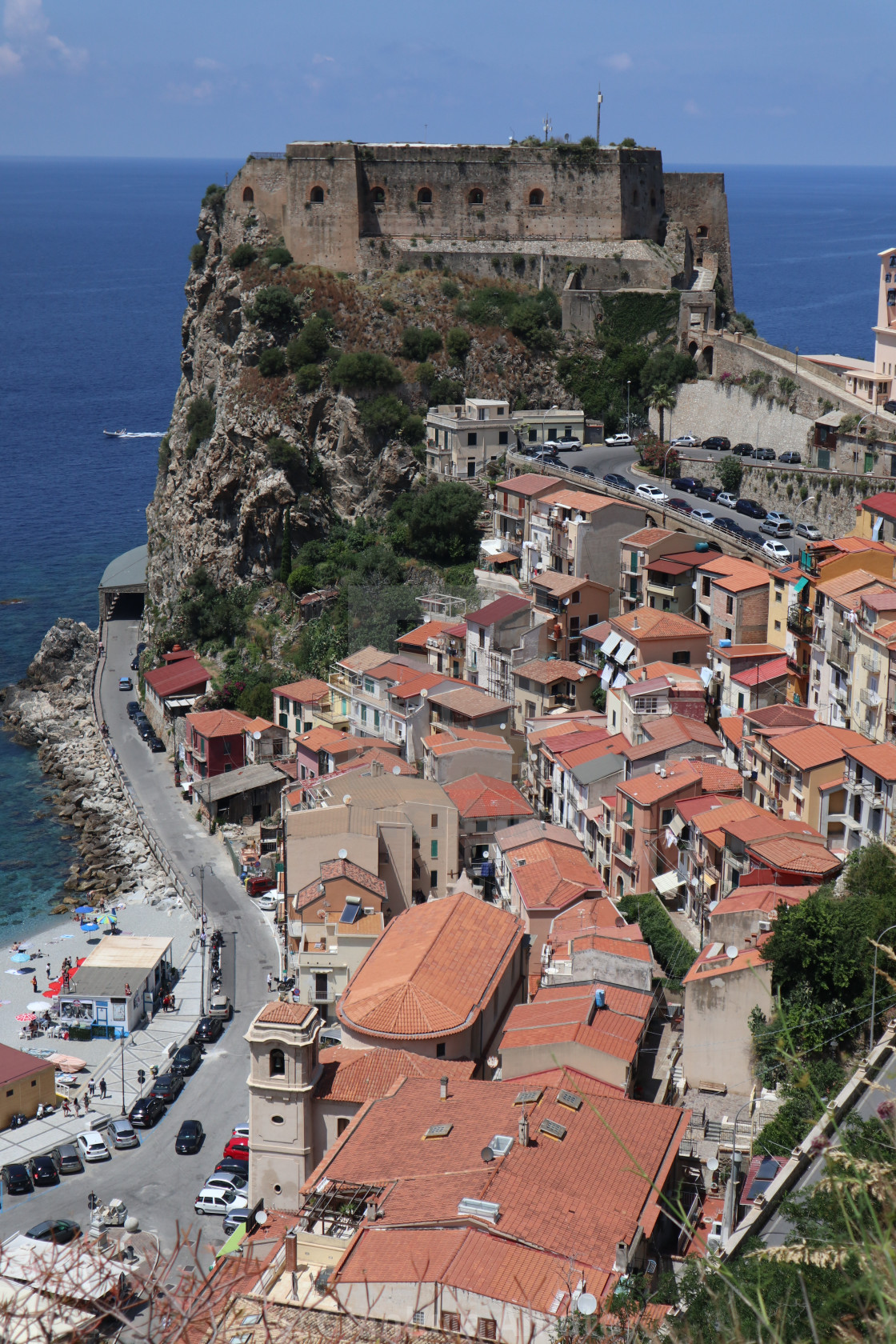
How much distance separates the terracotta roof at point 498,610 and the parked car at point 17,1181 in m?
18.9

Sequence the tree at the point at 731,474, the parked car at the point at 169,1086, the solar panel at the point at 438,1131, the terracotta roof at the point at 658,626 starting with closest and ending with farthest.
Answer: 1. the solar panel at the point at 438,1131
2. the parked car at the point at 169,1086
3. the terracotta roof at the point at 658,626
4. the tree at the point at 731,474

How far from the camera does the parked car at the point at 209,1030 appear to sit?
27.9 meters

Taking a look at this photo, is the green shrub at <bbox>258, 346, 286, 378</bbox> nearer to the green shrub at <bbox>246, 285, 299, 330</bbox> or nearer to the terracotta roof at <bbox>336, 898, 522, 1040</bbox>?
the green shrub at <bbox>246, 285, 299, 330</bbox>

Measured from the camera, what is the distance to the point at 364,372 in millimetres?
48094

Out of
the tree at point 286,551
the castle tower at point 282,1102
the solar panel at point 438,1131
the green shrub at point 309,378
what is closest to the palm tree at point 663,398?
the green shrub at point 309,378

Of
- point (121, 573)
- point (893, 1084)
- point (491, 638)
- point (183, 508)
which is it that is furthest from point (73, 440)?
point (893, 1084)

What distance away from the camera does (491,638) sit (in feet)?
124

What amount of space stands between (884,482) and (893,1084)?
2480 cm

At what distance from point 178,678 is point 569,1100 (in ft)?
101

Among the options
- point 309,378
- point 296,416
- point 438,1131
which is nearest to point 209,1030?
point 438,1131

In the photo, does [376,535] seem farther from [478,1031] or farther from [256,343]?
[478,1031]

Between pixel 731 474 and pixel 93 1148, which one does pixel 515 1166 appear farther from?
pixel 731 474

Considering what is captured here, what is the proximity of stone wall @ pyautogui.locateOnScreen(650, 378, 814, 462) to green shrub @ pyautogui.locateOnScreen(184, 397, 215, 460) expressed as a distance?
16880 millimetres

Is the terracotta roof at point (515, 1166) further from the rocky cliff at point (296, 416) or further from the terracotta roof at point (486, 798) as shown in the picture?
the rocky cliff at point (296, 416)
